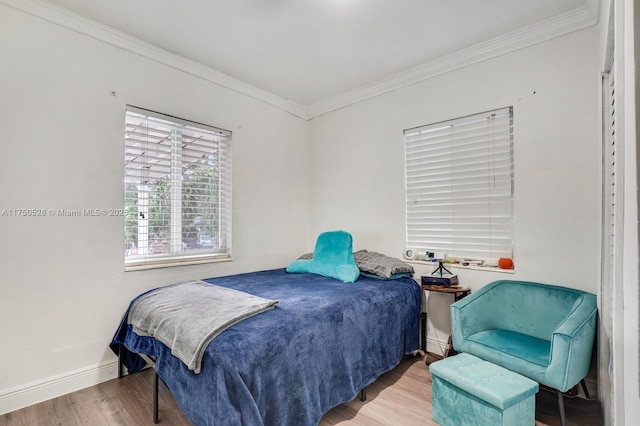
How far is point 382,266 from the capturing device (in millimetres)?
2801

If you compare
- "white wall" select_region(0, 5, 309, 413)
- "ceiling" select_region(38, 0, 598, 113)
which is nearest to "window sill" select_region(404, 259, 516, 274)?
"ceiling" select_region(38, 0, 598, 113)

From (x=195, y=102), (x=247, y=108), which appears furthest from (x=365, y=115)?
(x=195, y=102)

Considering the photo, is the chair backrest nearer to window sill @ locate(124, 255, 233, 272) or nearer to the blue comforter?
the blue comforter

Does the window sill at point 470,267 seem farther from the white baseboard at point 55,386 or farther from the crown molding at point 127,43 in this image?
the white baseboard at point 55,386

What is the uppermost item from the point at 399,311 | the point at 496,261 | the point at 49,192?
the point at 49,192

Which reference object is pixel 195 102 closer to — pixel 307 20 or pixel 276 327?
pixel 307 20

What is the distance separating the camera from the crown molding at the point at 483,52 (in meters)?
2.28

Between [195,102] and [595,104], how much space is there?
3180mm

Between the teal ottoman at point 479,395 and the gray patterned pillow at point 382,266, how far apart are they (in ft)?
3.02

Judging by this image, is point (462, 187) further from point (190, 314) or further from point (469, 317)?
point (190, 314)

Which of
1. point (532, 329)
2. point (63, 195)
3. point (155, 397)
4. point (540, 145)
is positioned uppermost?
point (540, 145)

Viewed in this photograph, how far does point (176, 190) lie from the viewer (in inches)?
114

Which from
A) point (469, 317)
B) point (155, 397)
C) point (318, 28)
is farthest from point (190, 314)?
point (318, 28)

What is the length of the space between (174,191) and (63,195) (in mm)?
800
